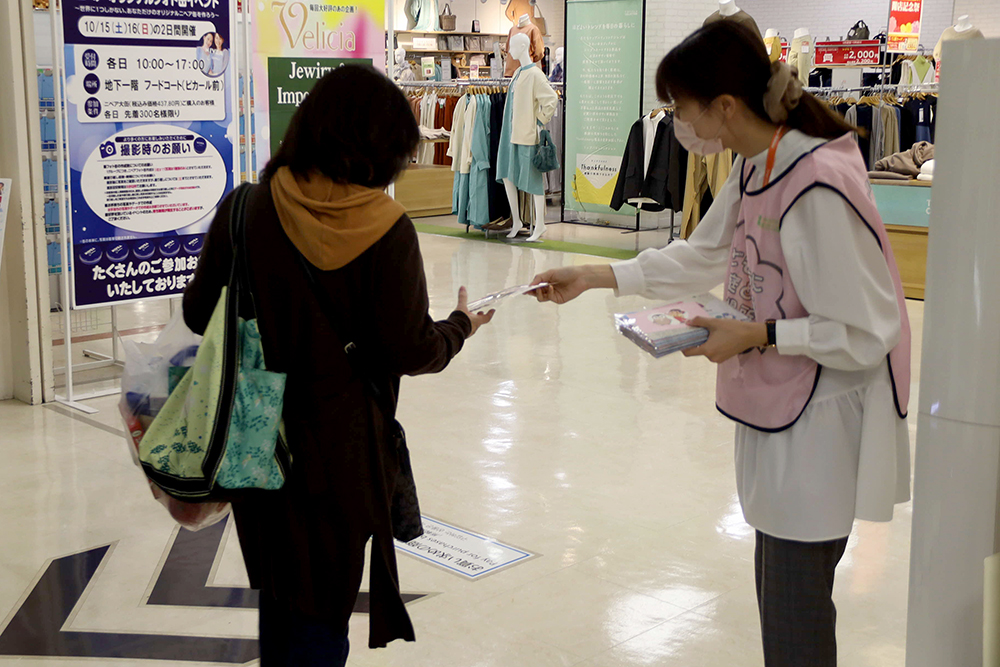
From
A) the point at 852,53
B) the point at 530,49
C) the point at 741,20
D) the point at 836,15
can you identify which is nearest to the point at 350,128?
the point at 741,20

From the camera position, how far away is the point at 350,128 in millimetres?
1674

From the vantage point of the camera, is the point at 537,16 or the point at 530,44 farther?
the point at 537,16

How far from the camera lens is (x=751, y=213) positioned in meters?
1.75

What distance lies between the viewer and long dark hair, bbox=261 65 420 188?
5.49 ft

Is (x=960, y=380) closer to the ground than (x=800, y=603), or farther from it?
farther from it

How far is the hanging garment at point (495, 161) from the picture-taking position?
10023 millimetres

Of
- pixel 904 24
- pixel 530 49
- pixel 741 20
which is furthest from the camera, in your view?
pixel 904 24

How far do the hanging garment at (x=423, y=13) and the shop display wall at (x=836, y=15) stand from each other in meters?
5.38

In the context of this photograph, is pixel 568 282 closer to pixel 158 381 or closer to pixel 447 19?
pixel 158 381

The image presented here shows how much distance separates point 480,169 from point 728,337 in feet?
28.0

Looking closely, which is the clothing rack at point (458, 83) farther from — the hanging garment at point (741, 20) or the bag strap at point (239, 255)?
the bag strap at point (239, 255)

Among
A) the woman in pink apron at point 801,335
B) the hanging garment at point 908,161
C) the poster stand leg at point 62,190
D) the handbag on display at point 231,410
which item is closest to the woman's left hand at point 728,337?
the woman in pink apron at point 801,335

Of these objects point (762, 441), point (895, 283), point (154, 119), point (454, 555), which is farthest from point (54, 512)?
point (895, 283)

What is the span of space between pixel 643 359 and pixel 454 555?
106 inches
